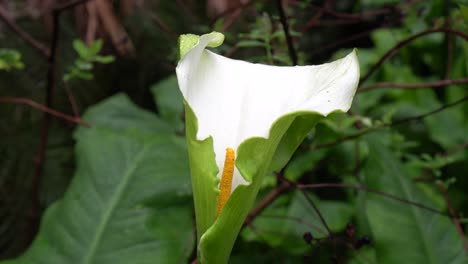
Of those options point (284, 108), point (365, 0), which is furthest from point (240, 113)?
point (365, 0)

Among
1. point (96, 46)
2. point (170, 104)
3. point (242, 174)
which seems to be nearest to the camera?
point (242, 174)

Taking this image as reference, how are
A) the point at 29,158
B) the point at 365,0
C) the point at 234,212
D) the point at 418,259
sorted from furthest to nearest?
the point at 29,158
the point at 365,0
the point at 418,259
the point at 234,212

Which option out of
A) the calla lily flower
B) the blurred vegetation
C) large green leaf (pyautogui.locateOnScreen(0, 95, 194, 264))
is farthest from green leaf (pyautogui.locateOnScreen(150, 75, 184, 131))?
the calla lily flower

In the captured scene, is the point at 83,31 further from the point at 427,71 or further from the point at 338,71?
the point at 338,71

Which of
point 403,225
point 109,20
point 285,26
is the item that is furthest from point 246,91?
point 109,20

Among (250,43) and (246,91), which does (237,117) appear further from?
(250,43)
